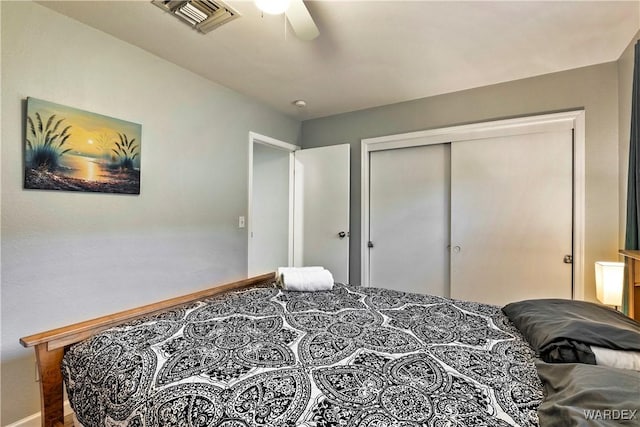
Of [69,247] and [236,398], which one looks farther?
[69,247]

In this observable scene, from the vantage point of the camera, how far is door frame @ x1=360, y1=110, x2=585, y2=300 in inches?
93.6

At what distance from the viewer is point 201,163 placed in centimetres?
260

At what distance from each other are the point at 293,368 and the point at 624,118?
287cm

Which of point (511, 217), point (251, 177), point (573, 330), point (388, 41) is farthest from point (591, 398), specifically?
point (251, 177)

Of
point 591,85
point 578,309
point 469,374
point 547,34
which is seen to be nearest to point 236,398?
point 469,374

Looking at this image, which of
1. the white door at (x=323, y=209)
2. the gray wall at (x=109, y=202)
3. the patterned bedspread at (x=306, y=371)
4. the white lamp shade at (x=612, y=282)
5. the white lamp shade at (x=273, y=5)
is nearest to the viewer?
the patterned bedspread at (x=306, y=371)

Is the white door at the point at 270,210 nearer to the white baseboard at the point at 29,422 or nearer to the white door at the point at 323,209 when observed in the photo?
the white door at the point at 323,209

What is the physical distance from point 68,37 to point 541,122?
11.5 feet

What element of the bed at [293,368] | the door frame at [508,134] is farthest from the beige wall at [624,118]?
the bed at [293,368]

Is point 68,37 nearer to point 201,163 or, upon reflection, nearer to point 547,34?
point 201,163

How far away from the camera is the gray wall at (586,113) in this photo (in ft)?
7.51

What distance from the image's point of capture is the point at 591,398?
28.7 inches

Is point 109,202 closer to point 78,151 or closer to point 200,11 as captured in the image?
point 78,151

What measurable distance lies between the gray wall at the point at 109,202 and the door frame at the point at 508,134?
53.1 inches
